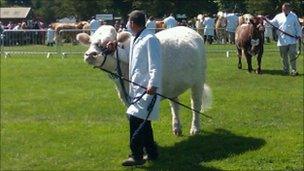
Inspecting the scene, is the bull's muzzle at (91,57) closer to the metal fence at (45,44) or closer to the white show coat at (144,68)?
the white show coat at (144,68)

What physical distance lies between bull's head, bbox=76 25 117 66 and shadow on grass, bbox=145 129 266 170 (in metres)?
1.86

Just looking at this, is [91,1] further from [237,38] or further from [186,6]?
[237,38]

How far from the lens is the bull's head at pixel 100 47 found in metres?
9.35

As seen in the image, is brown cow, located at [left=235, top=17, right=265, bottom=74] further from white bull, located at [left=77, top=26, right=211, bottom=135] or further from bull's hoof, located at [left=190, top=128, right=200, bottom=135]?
bull's hoof, located at [left=190, top=128, right=200, bottom=135]

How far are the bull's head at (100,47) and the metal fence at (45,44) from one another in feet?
58.0

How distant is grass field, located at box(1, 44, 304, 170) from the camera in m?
10.4

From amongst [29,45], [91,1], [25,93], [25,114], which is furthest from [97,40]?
[91,1]

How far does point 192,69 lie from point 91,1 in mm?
64665

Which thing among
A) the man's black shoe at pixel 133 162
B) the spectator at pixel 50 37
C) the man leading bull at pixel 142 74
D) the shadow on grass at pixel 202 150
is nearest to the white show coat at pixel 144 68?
the man leading bull at pixel 142 74

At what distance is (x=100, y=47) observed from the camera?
375 inches

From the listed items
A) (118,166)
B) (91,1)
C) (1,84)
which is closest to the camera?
(118,166)

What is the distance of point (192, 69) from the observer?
35.4ft

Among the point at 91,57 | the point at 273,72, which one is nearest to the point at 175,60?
the point at 91,57

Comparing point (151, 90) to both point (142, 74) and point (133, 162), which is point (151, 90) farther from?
point (133, 162)
